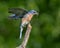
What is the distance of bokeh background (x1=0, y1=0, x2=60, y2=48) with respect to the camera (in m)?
3.05

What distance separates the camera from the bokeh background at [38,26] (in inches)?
120

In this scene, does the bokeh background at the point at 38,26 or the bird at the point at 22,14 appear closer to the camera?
the bird at the point at 22,14

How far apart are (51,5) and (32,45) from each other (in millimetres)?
410

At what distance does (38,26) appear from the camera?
3.28 m

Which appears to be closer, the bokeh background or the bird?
the bird

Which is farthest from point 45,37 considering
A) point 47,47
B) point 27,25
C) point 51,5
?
point 27,25

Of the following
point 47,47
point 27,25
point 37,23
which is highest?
point 27,25

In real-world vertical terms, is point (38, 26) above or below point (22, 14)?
below

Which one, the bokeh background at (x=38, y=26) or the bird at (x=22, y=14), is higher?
the bird at (x=22, y=14)

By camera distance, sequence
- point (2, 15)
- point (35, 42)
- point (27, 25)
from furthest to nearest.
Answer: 1. point (35, 42)
2. point (2, 15)
3. point (27, 25)

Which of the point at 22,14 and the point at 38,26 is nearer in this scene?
the point at 22,14

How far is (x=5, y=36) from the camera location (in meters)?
3.15

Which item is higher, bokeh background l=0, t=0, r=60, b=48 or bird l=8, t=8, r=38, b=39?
bird l=8, t=8, r=38, b=39

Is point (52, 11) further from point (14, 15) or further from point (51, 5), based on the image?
point (14, 15)
